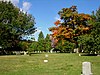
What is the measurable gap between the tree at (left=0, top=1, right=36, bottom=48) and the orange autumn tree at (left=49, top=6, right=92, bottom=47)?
24.5ft

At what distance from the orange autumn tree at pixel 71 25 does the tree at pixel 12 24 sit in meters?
7.48

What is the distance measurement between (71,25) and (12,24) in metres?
16.4

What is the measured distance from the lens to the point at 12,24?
70625 mm

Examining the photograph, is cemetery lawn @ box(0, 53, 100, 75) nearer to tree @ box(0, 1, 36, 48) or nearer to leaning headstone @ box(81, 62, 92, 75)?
leaning headstone @ box(81, 62, 92, 75)

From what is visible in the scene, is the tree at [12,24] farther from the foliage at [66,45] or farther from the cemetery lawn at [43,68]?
the cemetery lawn at [43,68]

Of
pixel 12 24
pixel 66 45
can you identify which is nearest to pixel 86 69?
pixel 12 24

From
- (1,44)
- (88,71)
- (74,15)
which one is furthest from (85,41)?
(88,71)

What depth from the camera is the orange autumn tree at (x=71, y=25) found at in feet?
235

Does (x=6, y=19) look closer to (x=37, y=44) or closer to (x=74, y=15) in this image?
(x=74, y=15)

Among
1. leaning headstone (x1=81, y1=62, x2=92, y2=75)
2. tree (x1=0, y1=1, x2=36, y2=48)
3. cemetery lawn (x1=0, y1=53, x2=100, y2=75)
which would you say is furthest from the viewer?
tree (x1=0, y1=1, x2=36, y2=48)

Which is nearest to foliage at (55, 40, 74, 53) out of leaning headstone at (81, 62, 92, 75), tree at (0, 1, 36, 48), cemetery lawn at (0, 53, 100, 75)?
tree at (0, 1, 36, 48)

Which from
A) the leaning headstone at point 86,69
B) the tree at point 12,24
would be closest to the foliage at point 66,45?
the tree at point 12,24

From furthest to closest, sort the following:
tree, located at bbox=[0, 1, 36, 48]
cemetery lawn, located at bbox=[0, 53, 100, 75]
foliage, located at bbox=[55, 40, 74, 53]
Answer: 1. foliage, located at bbox=[55, 40, 74, 53]
2. tree, located at bbox=[0, 1, 36, 48]
3. cemetery lawn, located at bbox=[0, 53, 100, 75]

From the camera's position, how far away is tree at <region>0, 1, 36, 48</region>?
68562 mm
